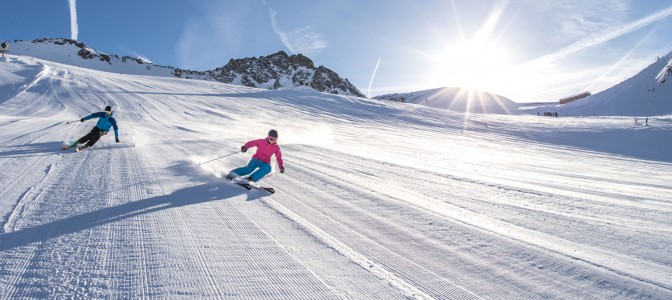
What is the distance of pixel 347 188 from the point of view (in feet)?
18.5

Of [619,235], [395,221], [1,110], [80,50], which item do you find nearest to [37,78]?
[1,110]

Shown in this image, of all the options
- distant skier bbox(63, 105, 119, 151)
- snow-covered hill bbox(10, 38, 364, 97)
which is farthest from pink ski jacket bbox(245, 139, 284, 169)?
snow-covered hill bbox(10, 38, 364, 97)

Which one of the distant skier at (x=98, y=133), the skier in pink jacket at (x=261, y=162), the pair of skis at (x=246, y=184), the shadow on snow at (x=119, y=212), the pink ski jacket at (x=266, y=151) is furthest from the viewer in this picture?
the distant skier at (x=98, y=133)

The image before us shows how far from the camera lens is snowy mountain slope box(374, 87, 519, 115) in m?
53.8

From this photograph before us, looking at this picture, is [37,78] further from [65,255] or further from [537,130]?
[537,130]

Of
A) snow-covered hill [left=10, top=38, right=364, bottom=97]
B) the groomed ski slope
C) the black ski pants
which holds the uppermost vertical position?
snow-covered hill [left=10, top=38, right=364, bottom=97]

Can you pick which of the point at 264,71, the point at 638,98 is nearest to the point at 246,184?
the point at 638,98

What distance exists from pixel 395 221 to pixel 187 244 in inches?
91.0

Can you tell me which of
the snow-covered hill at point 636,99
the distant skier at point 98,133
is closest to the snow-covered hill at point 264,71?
the snow-covered hill at point 636,99

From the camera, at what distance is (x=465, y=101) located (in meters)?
61.5

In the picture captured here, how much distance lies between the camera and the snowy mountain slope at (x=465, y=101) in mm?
53750

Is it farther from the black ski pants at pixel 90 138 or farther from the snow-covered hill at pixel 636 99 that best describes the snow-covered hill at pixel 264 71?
the black ski pants at pixel 90 138

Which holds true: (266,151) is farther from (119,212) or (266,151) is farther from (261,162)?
(119,212)

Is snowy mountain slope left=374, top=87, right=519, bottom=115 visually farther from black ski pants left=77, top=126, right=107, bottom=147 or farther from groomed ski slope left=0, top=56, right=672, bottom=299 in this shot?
Answer: black ski pants left=77, top=126, right=107, bottom=147
